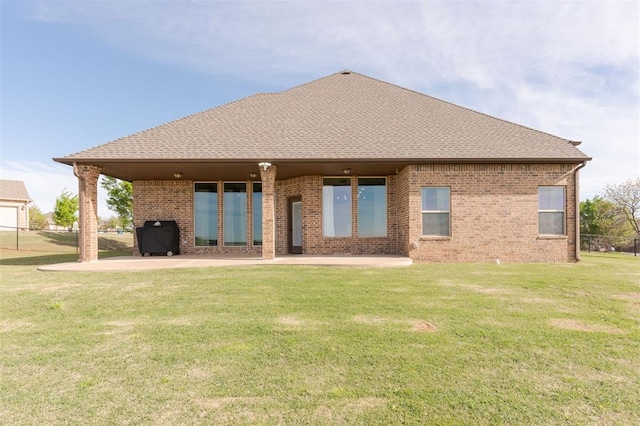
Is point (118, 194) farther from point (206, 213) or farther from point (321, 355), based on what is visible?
point (321, 355)

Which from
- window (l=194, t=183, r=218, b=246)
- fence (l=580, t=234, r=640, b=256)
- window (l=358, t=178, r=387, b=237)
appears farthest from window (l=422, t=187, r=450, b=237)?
fence (l=580, t=234, r=640, b=256)

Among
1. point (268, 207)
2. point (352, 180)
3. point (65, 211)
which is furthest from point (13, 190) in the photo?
point (352, 180)

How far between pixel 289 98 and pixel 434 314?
12.3 meters

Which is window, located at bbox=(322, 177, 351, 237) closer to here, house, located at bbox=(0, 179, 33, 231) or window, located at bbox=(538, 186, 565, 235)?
window, located at bbox=(538, 186, 565, 235)

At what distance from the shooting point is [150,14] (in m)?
9.83

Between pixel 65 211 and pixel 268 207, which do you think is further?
pixel 65 211

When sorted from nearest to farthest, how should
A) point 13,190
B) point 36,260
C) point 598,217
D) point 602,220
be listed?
point 36,260 < point 602,220 < point 598,217 < point 13,190

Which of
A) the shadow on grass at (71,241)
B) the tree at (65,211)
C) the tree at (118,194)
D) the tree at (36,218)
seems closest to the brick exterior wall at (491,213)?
the shadow on grass at (71,241)

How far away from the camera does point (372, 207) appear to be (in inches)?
506

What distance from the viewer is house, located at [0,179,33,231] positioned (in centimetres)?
3145

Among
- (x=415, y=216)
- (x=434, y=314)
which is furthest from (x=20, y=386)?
(x=415, y=216)

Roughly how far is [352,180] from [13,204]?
37.3 metres

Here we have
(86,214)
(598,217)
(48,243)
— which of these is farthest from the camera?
(598,217)

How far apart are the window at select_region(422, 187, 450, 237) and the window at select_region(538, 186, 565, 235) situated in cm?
324
